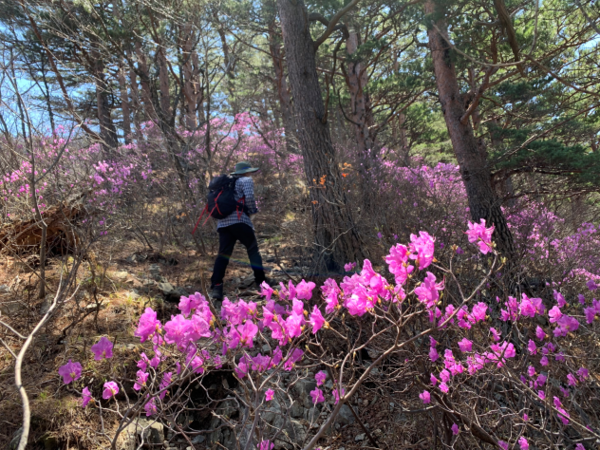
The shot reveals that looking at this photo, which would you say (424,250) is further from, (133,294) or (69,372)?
(133,294)

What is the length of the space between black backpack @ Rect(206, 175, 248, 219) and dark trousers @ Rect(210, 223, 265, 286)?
0.19 meters

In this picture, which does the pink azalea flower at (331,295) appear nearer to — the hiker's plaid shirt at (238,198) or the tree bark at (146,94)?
the hiker's plaid shirt at (238,198)

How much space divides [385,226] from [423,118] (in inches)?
359

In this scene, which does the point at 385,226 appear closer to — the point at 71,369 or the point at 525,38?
the point at 71,369

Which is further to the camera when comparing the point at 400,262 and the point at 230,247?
the point at 230,247

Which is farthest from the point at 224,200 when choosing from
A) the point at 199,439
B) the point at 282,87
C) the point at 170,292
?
the point at 282,87

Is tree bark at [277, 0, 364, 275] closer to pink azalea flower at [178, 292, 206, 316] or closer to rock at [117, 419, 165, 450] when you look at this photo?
rock at [117, 419, 165, 450]

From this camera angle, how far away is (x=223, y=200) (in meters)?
3.83

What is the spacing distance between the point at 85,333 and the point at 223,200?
6.08ft

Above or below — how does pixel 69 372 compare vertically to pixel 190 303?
below

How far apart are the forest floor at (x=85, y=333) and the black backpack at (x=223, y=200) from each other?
0.92m

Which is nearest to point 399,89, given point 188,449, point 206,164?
point 206,164

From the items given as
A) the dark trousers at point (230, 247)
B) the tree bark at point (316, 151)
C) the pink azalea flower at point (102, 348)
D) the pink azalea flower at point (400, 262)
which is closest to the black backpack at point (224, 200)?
the dark trousers at point (230, 247)

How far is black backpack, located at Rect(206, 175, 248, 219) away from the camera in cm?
383
